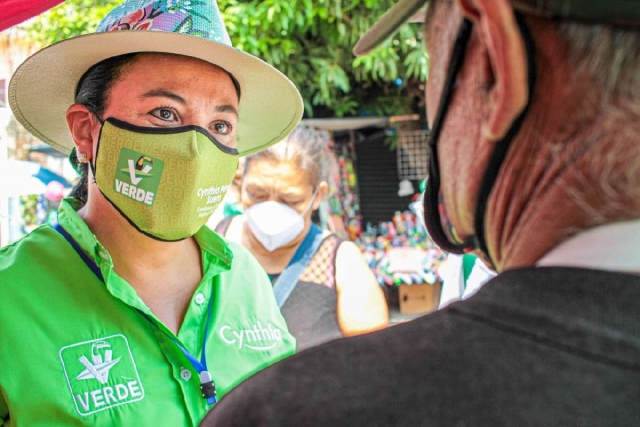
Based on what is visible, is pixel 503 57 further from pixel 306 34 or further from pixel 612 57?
pixel 306 34

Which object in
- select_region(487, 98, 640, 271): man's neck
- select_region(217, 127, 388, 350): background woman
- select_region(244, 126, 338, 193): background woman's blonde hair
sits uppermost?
select_region(487, 98, 640, 271): man's neck

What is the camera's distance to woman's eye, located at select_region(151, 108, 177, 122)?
5.34 ft

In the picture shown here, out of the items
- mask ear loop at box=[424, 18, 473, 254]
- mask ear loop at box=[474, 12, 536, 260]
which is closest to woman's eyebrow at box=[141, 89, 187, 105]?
mask ear loop at box=[424, 18, 473, 254]

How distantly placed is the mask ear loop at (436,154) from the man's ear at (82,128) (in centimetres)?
116

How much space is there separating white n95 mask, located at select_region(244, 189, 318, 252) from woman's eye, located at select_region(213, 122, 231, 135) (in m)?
1.40

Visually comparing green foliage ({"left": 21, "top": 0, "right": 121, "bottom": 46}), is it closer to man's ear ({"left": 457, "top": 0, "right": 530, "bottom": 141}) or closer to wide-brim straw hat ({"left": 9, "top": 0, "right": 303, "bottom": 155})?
wide-brim straw hat ({"left": 9, "top": 0, "right": 303, "bottom": 155})

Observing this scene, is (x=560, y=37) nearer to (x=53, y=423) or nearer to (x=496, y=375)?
(x=496, y=375)

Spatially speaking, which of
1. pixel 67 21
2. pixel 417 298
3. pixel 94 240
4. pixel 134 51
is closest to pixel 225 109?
pixel 134 51

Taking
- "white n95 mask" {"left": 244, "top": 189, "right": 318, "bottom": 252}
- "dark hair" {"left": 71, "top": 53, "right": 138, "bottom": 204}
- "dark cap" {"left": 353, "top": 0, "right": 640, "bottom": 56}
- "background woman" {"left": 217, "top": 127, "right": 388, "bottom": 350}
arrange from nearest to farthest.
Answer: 1. "dark cap" {"left": 353, "top": 0, "right": 640, "bottom": 56}
2. "dark hair" {"left": 71, "top": 53, "right": 138, "bottom": 204}
3. "background woman" {"left": 217, "top": 127, "right": 388, "bottom": 350}
4. "white n95 mask" {"left": 244, "top": 189, "right": 318, "bottom": 252}

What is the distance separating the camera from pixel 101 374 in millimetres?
1432

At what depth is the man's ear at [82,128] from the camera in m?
1.70

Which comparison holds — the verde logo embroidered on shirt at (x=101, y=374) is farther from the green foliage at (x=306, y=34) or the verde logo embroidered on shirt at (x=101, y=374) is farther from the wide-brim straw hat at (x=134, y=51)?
the green foliage at (x=306, y=34)

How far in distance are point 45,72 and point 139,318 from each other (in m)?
0.79

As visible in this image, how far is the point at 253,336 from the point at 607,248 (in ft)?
4.38
